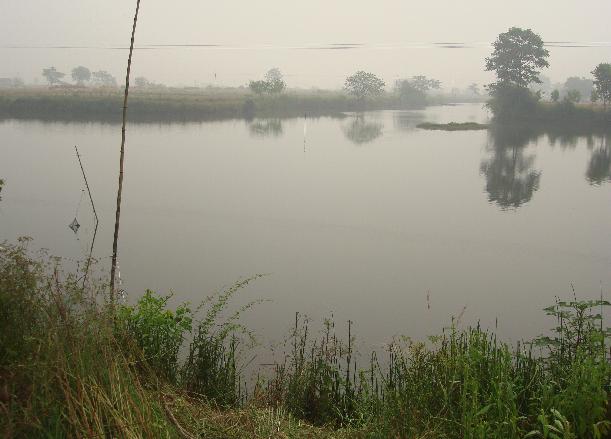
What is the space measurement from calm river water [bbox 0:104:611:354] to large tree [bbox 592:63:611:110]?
708 inches

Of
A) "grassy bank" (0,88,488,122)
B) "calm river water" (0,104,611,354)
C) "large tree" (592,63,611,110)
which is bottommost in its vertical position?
"calm river water" (0,104,611,354)

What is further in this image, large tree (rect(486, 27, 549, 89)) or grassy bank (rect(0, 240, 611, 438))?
large tree (rect(486, 27, 549, 89))

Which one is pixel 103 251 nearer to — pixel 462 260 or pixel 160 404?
pixel 462 260

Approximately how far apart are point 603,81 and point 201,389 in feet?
143

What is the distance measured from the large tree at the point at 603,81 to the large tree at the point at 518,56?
5570 millimetres

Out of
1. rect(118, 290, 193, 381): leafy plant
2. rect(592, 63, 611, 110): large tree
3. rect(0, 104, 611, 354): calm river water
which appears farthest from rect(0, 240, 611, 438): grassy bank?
rect(592, 63, 611, 110): large tree

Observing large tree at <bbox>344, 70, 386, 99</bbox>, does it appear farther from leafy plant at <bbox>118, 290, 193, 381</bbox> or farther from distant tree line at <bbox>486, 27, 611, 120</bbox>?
leafy plant at <bbox>118, 290, 193, 381</bbox>

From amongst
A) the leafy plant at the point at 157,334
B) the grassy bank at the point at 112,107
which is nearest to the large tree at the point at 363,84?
the grassy bank at the point at 112,107

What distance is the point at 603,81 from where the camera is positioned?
1590 inches

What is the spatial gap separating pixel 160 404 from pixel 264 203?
11.7m

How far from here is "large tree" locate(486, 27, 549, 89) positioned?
154ft

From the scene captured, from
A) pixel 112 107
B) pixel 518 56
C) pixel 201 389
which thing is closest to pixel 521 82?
pixel 518 56

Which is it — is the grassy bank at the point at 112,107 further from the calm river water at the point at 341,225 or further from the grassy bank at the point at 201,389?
the grassy bank at the point at 201,389

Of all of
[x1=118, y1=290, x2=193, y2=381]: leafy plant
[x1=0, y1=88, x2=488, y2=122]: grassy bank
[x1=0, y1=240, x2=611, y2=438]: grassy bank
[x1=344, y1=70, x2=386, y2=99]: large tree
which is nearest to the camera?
[x1=0, y1=240, x2=611, y2=438]: grassy bank
